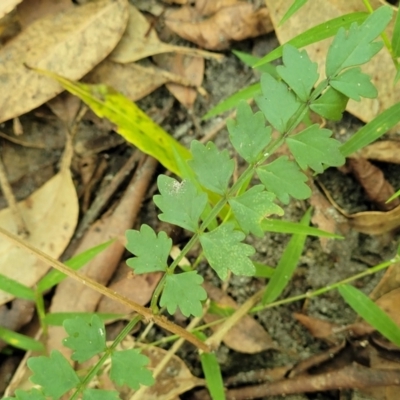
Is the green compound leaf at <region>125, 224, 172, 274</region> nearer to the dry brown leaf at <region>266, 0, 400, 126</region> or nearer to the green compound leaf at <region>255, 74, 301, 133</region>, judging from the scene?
the green compound leaf at <region>255, 74, 301, 133</region>

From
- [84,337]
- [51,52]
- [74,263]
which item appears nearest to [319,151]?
[84,337]

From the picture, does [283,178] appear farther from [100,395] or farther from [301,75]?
[100,395]

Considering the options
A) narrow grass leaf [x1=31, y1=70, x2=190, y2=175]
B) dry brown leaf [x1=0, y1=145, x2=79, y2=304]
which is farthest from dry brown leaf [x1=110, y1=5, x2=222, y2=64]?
dry brown leaf [x1=0, y1=145, x2=79, y2=304]

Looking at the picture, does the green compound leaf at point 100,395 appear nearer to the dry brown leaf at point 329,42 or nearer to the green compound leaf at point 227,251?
the green compound leaf at point 227,251

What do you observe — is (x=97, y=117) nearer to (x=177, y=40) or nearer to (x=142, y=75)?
(x=142, y=75)

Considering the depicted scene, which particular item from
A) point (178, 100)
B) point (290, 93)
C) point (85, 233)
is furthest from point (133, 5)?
point (290, 93)

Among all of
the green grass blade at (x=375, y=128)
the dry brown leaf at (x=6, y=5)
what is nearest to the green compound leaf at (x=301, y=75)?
the green grass blade at (x=375, y=128)
